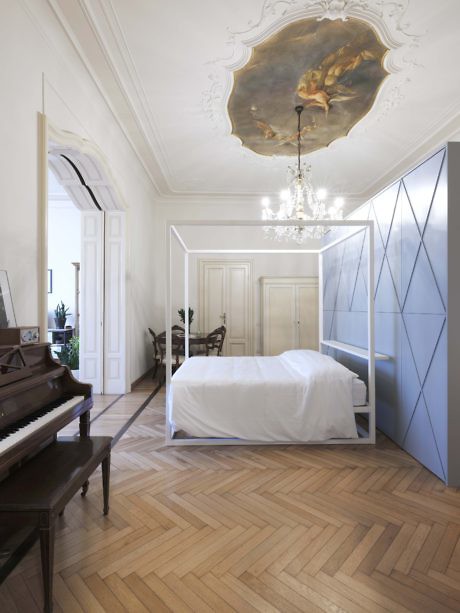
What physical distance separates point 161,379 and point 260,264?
2.95 metres

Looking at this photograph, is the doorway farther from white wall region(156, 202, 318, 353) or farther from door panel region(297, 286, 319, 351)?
door panel region(297, 286, 319, 351)

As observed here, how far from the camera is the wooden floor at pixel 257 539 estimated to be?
1.48 meters

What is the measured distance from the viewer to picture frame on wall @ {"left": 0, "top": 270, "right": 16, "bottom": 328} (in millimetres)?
1976

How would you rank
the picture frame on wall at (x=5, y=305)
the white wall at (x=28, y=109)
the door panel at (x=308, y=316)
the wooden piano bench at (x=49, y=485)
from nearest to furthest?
the wooden piano bench at (x=49, y=485) < the picture frame on wall at (x=5, y=305) < the white wall at (x=28, y=109) < the door panel at (x=308, y=316)

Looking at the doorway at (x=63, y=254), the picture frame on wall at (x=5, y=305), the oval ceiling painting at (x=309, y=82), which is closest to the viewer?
the picture frame on wall at (x=5, y=305)

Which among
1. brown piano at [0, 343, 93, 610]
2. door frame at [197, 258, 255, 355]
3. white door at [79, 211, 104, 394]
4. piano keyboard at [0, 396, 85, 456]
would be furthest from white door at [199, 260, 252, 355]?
piano keyboard at [0, 396, 85, 456]

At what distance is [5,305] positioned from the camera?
6.57 feet

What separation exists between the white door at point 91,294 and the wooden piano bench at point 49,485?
9.49 feet

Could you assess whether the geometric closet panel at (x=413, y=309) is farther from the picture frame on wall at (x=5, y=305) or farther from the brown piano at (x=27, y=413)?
the picture frame on wall at (x=5, y=305)

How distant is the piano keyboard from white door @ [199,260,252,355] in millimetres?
4917

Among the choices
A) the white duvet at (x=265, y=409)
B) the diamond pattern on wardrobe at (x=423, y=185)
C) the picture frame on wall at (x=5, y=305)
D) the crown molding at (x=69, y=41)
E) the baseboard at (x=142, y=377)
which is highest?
the crown molding at (x=69, y=41)

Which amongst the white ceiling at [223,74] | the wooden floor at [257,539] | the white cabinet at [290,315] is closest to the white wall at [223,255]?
the white cabinet at [290,315]

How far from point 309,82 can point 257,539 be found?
4.04 meters

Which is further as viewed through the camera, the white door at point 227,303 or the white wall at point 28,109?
the white door at point 227,303
